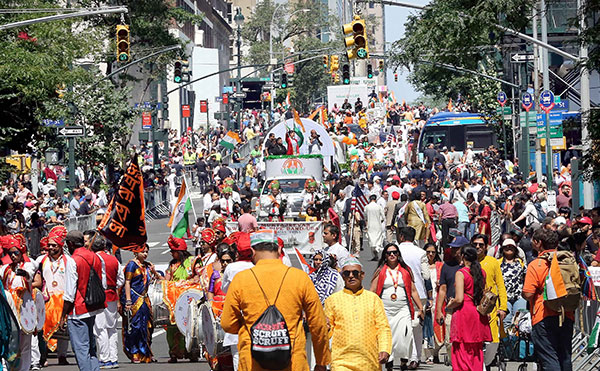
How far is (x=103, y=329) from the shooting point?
1451 cm

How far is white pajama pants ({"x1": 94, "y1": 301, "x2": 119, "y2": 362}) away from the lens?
→ 14492mm

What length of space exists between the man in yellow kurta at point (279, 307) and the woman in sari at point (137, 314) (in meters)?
7.20

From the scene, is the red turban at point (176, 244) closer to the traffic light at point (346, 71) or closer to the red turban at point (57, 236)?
the red turban at point (57, 236)

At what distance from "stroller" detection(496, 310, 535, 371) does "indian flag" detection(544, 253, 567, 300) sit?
1415mm

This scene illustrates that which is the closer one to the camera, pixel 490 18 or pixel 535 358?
pixel 535 358

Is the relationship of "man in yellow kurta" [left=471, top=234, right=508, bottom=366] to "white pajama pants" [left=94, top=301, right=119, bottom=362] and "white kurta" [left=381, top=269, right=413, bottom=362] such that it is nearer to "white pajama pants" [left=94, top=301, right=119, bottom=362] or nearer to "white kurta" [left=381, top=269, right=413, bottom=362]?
"white kurta" [left=381, top=269, right=413, bottom=362]

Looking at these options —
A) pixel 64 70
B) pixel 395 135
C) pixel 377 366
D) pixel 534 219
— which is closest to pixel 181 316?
pixel 377 366

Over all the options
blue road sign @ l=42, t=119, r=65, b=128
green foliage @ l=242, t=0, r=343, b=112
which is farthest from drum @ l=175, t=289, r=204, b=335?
green foliage @ l=242, t=0, r=343, b=112

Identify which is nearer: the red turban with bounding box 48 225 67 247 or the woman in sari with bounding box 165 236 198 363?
the red turban with bounding box 48 225 67 247

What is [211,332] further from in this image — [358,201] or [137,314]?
[358,201]

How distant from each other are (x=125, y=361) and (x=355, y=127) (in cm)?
5188

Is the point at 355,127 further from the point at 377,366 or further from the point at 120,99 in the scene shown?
the point at 377,366

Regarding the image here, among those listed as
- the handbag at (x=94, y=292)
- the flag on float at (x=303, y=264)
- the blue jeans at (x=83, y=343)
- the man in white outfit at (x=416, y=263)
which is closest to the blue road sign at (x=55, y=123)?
the flag on float at (x=303, y=264)

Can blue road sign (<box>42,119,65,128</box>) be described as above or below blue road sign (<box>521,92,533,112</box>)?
below
